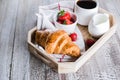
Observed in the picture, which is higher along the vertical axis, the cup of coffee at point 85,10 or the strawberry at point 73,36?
the cup of coffee at point 85,10

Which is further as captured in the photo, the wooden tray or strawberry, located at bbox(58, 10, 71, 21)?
strawberry, located at bbox(58, 10, 71, 21)

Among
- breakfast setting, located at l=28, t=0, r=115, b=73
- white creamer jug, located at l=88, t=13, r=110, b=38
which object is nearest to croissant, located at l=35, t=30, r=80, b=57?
breakfast setting, located at l=28, t=0, r=115, b=73

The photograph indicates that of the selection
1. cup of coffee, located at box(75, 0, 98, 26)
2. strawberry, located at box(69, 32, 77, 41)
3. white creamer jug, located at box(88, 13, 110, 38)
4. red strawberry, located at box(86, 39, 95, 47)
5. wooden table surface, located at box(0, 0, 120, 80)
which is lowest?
wooden table surface, located at box(0, 0, 120, 80)

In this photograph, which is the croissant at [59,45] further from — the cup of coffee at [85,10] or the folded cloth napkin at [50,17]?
the cup of coffee at [85,10]

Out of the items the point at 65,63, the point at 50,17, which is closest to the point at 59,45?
the point at 65,63

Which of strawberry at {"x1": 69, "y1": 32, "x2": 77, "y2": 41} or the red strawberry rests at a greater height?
strawberry at {"x1": 69, "y1": 32, "x2": 77, "y2": 41}

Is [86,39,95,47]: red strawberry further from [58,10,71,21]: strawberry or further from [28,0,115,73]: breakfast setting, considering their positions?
[58,10,71,21]: strawberry

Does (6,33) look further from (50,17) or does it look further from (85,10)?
(85,10)

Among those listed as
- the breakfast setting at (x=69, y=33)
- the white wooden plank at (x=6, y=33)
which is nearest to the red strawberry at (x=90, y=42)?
the breakfast setting at (x=69, y=33)
